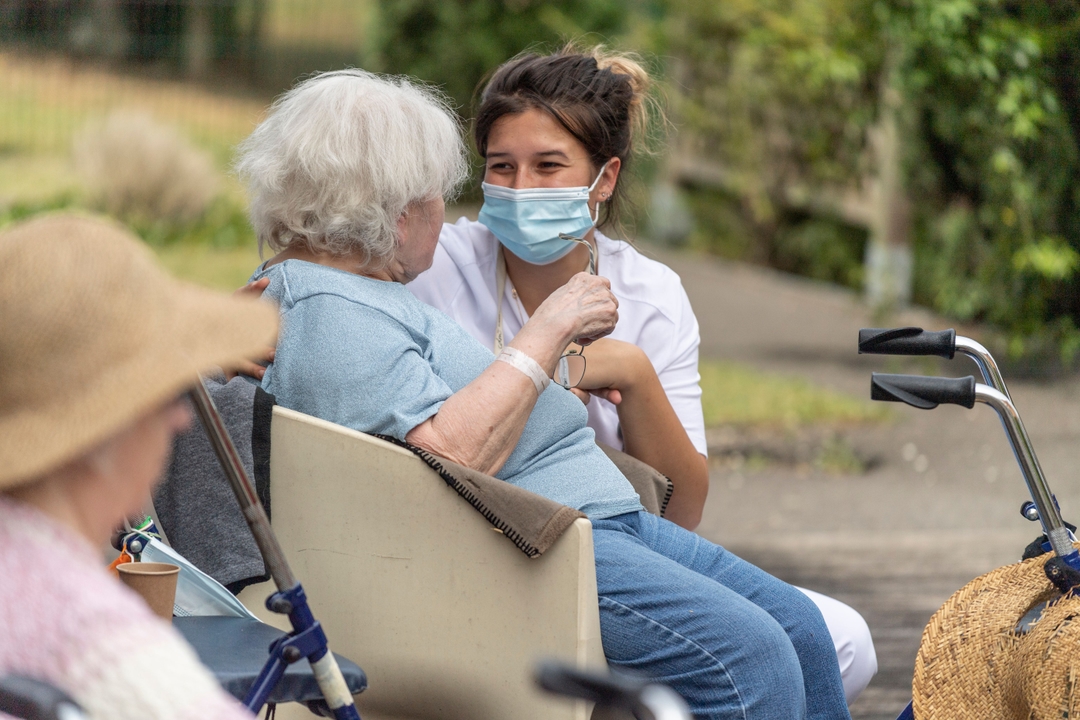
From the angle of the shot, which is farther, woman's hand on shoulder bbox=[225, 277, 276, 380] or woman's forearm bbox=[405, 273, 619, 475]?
woman's hand on shoulder bbox=[225, 277, 276, 380]

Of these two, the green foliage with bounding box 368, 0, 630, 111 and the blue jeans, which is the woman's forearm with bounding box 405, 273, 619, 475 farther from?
the green foliage with bounding box 368, 0, 630, 111

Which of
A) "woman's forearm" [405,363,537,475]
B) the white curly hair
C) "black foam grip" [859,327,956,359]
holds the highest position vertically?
the white curly hair

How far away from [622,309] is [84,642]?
6.23 ft

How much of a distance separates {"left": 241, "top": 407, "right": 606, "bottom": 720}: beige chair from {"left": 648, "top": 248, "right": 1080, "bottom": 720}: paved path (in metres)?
1.66

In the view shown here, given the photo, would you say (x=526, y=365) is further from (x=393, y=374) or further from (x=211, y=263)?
(x=211, y=263)

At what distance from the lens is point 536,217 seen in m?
2.83

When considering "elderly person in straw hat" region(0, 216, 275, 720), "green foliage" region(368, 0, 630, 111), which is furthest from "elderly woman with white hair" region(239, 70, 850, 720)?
"green foliage" region(368, 0, 630, 111)

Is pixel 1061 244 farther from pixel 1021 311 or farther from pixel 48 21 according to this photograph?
pixel 48 21

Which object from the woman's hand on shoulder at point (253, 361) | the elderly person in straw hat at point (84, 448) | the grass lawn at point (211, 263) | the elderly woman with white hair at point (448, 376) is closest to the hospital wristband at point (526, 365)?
the elderly woman with white hair at point (448, 376)

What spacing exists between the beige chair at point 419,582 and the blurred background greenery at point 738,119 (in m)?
1.39

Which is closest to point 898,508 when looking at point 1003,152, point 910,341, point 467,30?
point 1003,152

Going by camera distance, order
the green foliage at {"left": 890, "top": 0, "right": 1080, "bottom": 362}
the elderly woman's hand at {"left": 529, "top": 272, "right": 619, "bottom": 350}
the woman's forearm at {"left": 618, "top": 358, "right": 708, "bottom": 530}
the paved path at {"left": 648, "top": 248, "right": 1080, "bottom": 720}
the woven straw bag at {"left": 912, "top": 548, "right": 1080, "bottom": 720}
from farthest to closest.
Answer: the green foliage at {"left": 890, "top": 0, "right": 1080, "bottom": 362} < the paved path at {"left": 648, "top": 248, "right": 1080, "bottom": 720} < the woman's forearm at {"left": 618, "top": 358, "right": 708, "bottom": 530} < the elderly woman's hand at {"left": 529, "top": 272, "right": 619, "bottom": 350} < the woven straw bag at {"left": 912, "top": 548, "right": 1080, "bottom": 720}

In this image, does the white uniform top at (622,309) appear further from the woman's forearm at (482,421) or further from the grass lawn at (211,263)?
the grass lawn at (211,263)

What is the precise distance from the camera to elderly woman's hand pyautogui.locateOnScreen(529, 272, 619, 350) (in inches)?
92.2
